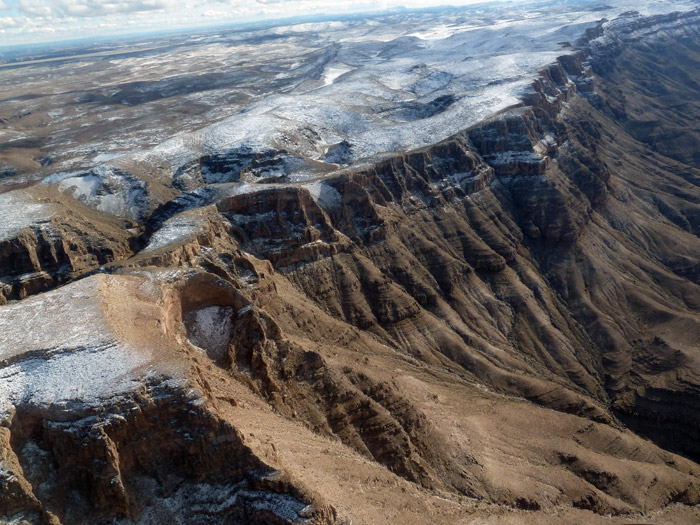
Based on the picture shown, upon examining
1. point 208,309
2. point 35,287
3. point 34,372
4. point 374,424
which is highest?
point 34,372

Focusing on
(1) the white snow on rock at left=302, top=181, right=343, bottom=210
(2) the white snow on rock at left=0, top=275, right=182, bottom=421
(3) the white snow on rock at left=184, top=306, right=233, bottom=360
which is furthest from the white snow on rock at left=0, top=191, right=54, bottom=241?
(3) the white snow on rock at left=184, top=306, right=233, bottom=360

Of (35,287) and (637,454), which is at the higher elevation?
(35,287)

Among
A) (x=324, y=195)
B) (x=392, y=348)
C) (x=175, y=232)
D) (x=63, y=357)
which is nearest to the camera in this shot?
(x=63, y=357)

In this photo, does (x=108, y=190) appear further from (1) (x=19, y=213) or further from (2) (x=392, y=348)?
(2) (x=392, y=348)

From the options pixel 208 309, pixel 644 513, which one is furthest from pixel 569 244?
pixel 208 309

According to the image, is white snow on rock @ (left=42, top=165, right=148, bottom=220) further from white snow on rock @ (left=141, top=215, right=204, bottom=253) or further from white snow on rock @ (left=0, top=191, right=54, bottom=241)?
white snow on rock @ (left=141, top=215, right=204, bottom=253)

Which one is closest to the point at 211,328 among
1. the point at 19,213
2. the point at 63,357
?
the point at 63,357

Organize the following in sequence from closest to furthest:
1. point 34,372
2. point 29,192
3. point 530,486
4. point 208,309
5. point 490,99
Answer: point 34,372 < point 208,309 < point 530,486 < point 29,192 < point 490,99

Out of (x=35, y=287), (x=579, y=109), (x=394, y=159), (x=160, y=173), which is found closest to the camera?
(x=35, y=287)

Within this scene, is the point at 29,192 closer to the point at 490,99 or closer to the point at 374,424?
the point at 374,424
